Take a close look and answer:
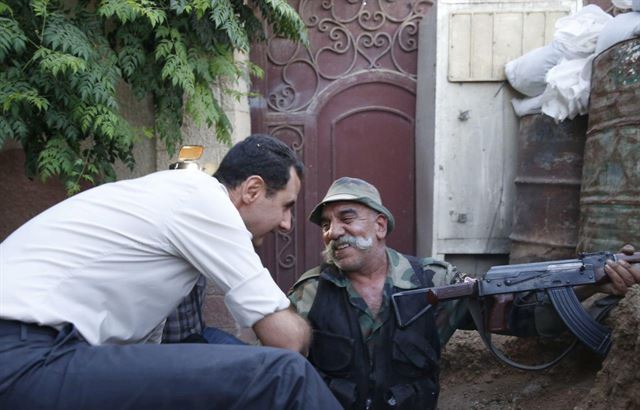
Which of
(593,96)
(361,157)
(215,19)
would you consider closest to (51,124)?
(215,19)

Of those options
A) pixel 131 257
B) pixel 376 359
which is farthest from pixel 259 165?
pixel 376 359

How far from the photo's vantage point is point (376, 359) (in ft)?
9.77

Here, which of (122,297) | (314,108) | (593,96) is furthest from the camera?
(314,108)

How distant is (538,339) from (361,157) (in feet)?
7.89

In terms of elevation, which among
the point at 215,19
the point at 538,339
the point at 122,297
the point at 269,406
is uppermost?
the point at 215,19

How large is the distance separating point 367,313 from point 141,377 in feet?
4.34

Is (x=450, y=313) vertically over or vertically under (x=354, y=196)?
under

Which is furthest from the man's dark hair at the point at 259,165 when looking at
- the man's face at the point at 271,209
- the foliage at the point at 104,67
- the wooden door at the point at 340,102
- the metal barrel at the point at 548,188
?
the wooden door at the point at 340,102

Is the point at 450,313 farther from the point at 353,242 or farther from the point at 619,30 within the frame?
the point at 619,30

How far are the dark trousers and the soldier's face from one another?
112 cm

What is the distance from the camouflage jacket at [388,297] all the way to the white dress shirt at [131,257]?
919mm

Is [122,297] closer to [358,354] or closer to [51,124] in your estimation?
[358,354]

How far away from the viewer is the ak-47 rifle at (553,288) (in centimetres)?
274

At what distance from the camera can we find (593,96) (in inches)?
169
